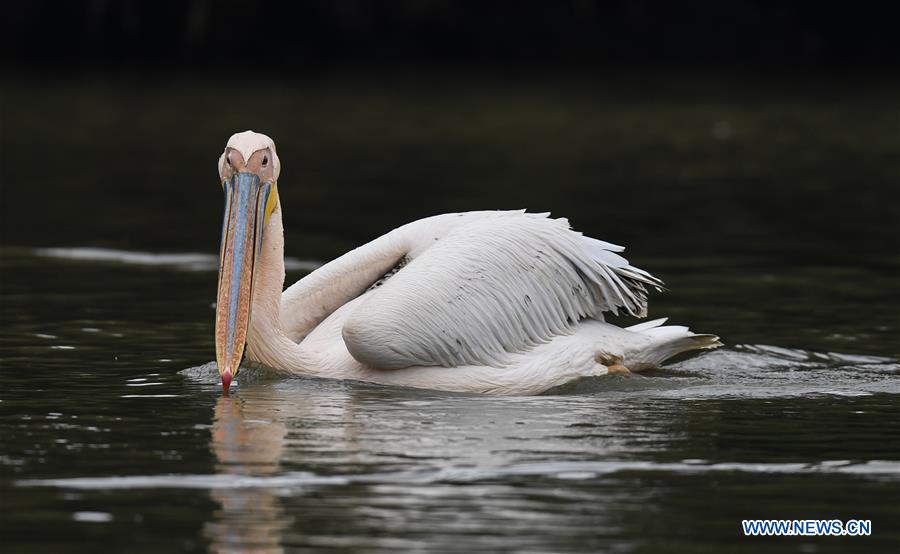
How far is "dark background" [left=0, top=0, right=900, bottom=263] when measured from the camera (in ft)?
43.9

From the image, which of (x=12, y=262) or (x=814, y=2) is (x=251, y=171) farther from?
(x=814, y=2)

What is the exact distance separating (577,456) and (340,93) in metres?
20.5

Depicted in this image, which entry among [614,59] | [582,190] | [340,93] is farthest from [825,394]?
[614,59]

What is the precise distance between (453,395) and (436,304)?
1.16 feet

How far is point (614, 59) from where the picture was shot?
3272 cm

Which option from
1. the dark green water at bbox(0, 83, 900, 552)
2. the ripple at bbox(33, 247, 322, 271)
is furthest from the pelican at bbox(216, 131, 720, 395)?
the ripple at bbox(33, 247, 322, 271)

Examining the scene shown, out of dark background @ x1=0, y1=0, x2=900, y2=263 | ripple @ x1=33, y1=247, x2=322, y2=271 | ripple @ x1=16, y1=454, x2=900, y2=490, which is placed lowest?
ripple @ x1=16, y1=454, x2=900, y2=490

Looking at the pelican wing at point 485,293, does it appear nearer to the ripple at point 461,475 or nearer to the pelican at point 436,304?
the pelican at point 436,304

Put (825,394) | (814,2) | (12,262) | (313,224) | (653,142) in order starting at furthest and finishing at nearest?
(814,2) → (653,142) → (313,224) → (12,262) → (825,394)

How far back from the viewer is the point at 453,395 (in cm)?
693

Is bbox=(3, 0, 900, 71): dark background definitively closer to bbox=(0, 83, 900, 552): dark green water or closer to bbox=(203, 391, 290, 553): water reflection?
bbox=(0, 83, 900, 552): dark green water

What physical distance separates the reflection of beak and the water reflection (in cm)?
21

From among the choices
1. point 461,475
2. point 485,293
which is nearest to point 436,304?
point 485,293

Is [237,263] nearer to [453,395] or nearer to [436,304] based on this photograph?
[436,304]
